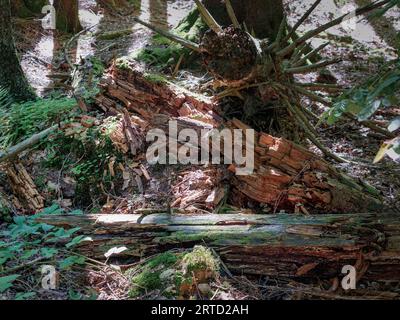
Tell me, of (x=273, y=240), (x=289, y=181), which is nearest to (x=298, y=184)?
(x=289, y=181)

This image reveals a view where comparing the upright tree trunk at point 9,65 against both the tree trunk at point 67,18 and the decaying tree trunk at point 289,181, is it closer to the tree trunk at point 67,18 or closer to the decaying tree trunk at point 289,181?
the decaying tree trunk at point 289,181

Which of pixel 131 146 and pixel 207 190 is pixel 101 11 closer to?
pixel 131 146

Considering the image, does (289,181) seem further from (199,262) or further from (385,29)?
(385,29)

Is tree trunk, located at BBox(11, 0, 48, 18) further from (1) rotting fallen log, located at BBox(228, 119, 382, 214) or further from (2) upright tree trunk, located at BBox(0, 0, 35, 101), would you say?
(1) rotting fallen log, located at BBox(228, 119, 382, 214)

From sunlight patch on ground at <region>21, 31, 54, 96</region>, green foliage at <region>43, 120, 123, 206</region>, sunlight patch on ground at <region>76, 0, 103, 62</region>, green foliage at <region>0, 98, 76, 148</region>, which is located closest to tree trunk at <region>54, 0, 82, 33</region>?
sunlight patch on ground at <region>76, 0, 103, 62</region>

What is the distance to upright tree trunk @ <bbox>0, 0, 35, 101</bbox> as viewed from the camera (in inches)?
196

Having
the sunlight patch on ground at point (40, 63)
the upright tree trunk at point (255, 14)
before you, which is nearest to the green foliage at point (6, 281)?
the sunlight patch on ground at point (40, 63)

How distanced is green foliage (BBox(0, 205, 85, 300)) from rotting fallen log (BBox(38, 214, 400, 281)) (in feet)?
0.33

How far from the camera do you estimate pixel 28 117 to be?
4.76m

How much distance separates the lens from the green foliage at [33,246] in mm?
2779

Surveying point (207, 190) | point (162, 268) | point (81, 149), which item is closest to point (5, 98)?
point (81, 149)

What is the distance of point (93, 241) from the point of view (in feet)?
9.81

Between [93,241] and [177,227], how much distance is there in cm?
61

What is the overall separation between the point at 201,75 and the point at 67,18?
4.62 m
